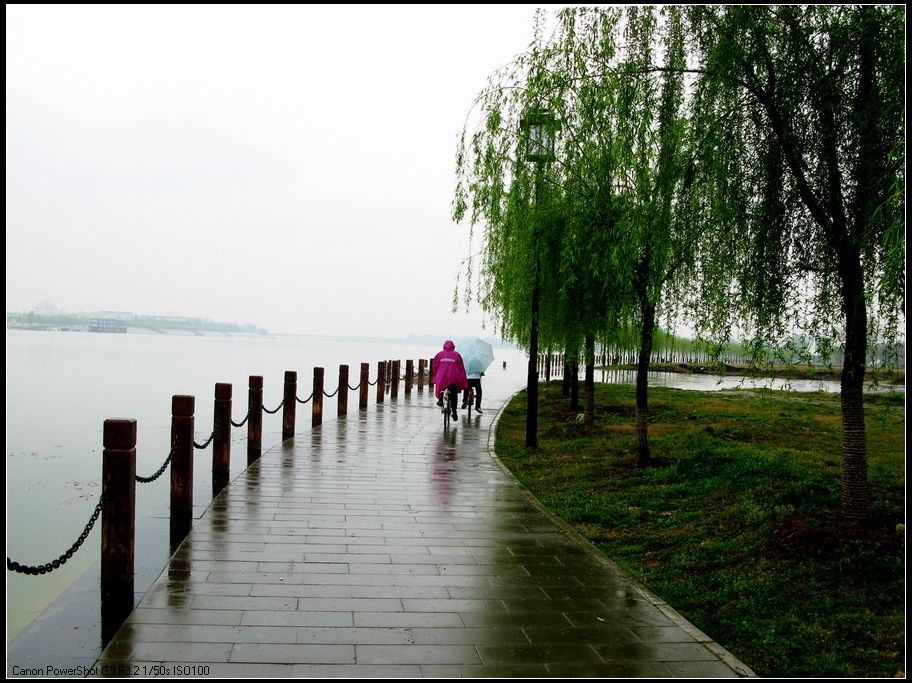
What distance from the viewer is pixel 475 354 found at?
809 inches

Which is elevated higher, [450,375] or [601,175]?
[601,175]

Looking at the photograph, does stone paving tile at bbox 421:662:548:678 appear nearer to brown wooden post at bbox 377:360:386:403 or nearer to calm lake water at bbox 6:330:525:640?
calm lake water at bbox 6:330:525:640

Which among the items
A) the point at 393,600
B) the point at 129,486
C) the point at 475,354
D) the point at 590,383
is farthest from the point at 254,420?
the point at 475,354

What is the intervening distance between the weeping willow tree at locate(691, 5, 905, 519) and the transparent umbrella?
12890 millimetres

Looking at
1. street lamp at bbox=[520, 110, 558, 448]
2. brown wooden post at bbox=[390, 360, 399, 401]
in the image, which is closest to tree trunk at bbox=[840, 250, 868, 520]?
street lamp at bbox=[520, 110, 558, 448]

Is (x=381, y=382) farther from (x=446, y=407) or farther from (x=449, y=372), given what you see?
(x=446, y=407)

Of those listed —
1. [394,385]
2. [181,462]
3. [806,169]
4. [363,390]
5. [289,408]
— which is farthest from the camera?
[394,385]

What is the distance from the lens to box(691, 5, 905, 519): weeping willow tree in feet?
21.0

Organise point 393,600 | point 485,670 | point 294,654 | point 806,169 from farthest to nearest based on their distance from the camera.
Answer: point 806,169 → point 393,600 → point 294,654 → point 485,670

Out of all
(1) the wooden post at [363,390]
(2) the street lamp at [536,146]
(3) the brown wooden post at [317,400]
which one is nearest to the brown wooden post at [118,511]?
(2) the street lamp at [536,146]

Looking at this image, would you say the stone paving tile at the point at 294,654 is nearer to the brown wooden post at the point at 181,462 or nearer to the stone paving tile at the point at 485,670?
the stone paving tile at the point at 485,670

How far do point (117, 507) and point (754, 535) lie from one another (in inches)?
208

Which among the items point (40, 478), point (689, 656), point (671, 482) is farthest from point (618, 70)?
point (40, 478)

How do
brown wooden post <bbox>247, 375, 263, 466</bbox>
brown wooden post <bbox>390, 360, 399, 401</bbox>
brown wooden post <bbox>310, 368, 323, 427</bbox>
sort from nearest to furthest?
brown wooden post <bbox>247, 375, 263, 466</bbox> → brown wooden post <bbox>310, 368, 323, 427</bbox> → brown wooden post <bbox>390, 360, 399, 401</bbox>
